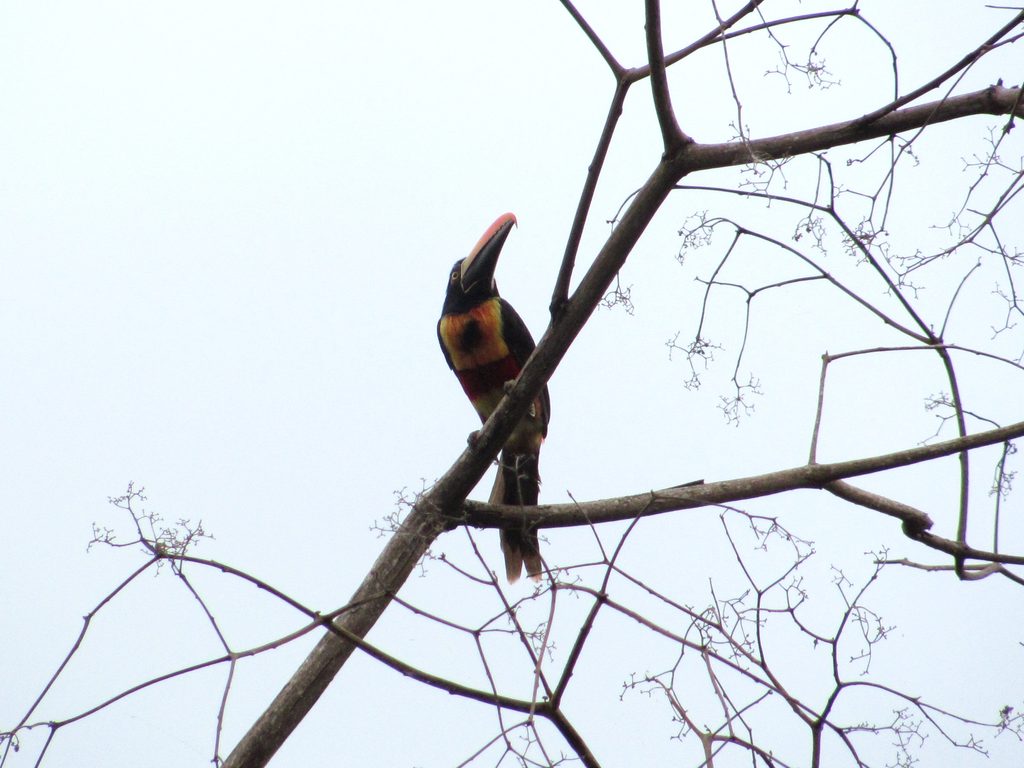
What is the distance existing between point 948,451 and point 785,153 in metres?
0.80

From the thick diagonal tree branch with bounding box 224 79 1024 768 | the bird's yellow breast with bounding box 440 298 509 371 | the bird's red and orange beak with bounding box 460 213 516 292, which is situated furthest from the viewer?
the bird's yellow breast with bounding box 440 298 509 371

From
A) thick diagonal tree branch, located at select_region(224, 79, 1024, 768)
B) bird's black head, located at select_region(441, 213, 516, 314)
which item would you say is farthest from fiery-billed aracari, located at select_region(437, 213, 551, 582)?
thick diagonal tree branch, located at select_region(224, 79, 1024, 768)

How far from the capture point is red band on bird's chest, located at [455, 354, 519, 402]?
14.1 feet

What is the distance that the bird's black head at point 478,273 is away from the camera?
4.13 metres

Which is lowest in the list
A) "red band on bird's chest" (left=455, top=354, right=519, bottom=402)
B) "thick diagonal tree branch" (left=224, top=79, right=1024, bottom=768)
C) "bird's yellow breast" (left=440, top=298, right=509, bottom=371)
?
"thick diagonal tree branch" (left=224, top=79, right=1024, bottom=768)

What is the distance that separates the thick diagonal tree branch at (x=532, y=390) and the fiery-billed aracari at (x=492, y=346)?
3.99ft

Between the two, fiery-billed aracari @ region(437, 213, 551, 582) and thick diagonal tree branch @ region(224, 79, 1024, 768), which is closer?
thick diagonal tree branch @ region(224, 79, 1024, 768)

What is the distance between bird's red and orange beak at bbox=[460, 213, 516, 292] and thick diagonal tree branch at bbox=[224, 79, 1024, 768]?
149cm

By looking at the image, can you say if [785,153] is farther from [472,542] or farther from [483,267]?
[483,267]

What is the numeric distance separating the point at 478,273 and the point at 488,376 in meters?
0.44

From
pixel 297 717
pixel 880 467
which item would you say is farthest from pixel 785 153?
pixel 297 717

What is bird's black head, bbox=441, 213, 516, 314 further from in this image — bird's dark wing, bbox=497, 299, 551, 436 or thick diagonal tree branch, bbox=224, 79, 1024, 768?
thick diagonal tree branch, bbox=224, 79, 1024, 768

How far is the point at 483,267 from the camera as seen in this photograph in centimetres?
428

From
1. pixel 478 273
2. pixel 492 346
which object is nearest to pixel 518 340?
pixel 492 346
